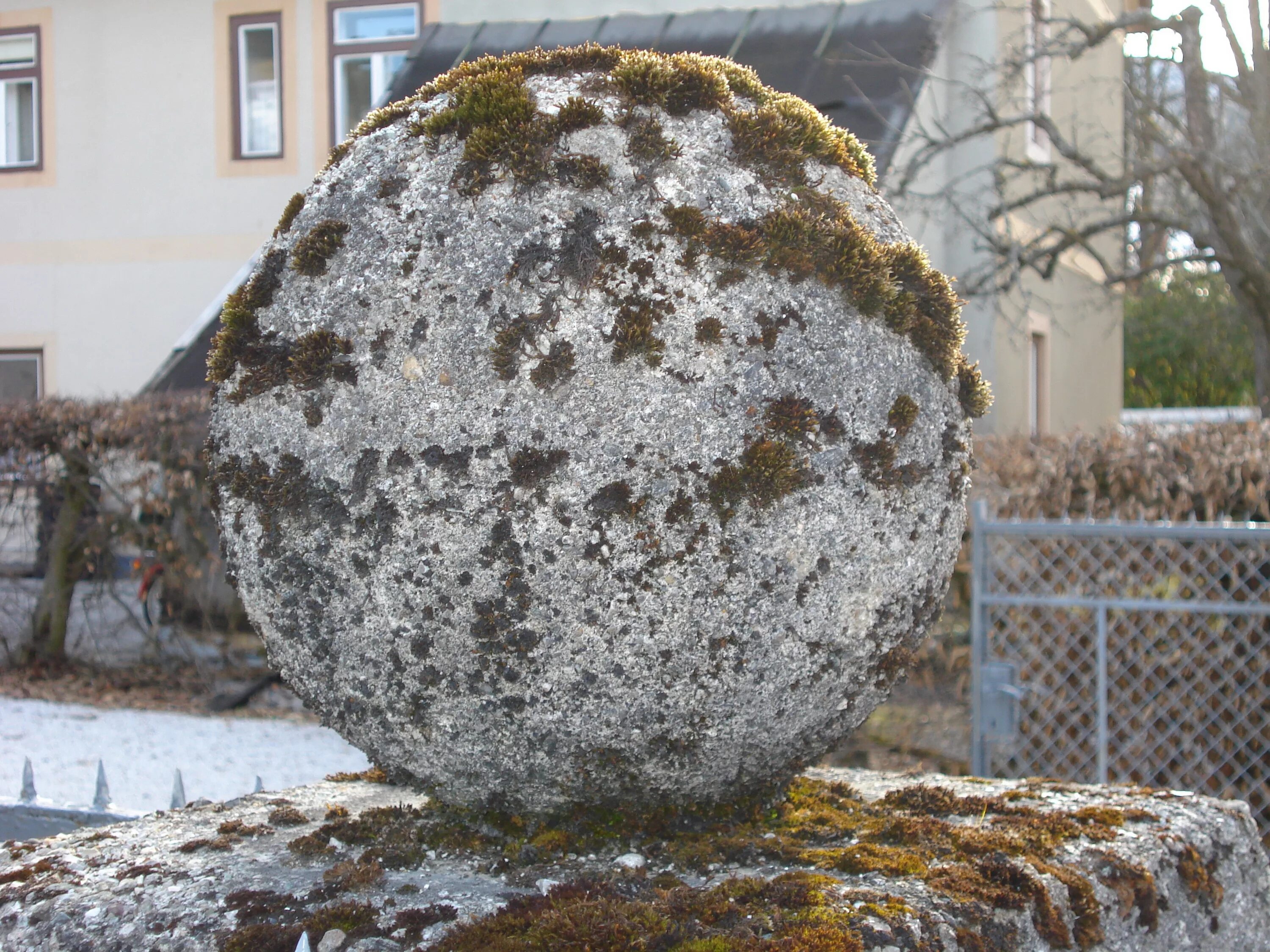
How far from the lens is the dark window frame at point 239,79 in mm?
11227

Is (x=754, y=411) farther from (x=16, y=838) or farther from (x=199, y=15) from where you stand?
(x=199, y=15)

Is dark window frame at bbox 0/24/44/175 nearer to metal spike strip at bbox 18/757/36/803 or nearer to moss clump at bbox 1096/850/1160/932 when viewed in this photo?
A: metal spike strip at bbox 18/757/36/803

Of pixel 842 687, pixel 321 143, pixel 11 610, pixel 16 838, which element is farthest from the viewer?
pixel 321 143

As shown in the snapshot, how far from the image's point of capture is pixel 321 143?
440 inches

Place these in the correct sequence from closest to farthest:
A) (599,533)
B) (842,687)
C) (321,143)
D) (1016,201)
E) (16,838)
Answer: (599,533)
(842,687)
(16,838)
(1016,201)
(321,143)

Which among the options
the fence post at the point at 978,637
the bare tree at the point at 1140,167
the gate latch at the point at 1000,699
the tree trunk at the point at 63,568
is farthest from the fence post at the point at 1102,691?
the tree trunk at the point at 63,568

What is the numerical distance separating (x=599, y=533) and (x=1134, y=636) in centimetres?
343

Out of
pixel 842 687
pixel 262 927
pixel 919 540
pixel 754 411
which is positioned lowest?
pixel 262 927

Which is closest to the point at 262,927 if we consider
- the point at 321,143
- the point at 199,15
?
the point at 321,143

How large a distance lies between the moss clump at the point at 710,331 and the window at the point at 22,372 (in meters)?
11.2

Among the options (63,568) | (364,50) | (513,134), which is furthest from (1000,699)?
(364,50)

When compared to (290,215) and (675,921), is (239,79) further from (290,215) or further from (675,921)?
(675,921)

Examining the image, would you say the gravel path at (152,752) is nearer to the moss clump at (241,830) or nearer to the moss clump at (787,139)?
the moss clump at (241,830)

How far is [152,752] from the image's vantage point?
6.02 meters
